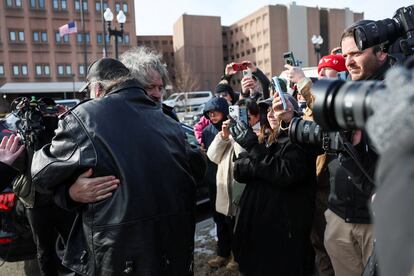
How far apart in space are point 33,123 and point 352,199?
8.38 feet

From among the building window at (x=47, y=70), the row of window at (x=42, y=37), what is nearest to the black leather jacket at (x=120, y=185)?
the row of window at (x=42, y=37)

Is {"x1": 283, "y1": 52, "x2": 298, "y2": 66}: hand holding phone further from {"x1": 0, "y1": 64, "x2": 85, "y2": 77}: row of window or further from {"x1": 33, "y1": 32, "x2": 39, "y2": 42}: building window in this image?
{"x1": 33, "y1": 32, "x2": 39, "y2": 42}: building window

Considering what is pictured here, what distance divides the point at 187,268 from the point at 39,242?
190cm

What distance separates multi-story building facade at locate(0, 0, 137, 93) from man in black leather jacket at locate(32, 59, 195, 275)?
42610 mm

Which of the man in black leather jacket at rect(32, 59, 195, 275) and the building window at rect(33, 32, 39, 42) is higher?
the building window at rect(33, 32, 39, 42)

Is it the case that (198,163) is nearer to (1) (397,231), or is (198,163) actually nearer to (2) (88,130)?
(2) (88,130)

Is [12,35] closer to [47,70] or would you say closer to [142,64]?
[47,70]

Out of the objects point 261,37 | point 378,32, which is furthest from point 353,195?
point 261,37

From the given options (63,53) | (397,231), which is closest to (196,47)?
(63,53)

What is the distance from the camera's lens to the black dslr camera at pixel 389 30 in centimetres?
217

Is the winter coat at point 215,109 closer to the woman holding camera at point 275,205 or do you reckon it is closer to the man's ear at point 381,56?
the woman holding camera at point 275,205

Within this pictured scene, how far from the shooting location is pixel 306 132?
2254 millimetres

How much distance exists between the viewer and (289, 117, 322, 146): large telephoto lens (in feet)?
7.27

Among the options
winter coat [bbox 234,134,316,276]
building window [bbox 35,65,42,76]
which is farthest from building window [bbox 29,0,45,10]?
winter coat [bbox 234,134,316,276]
